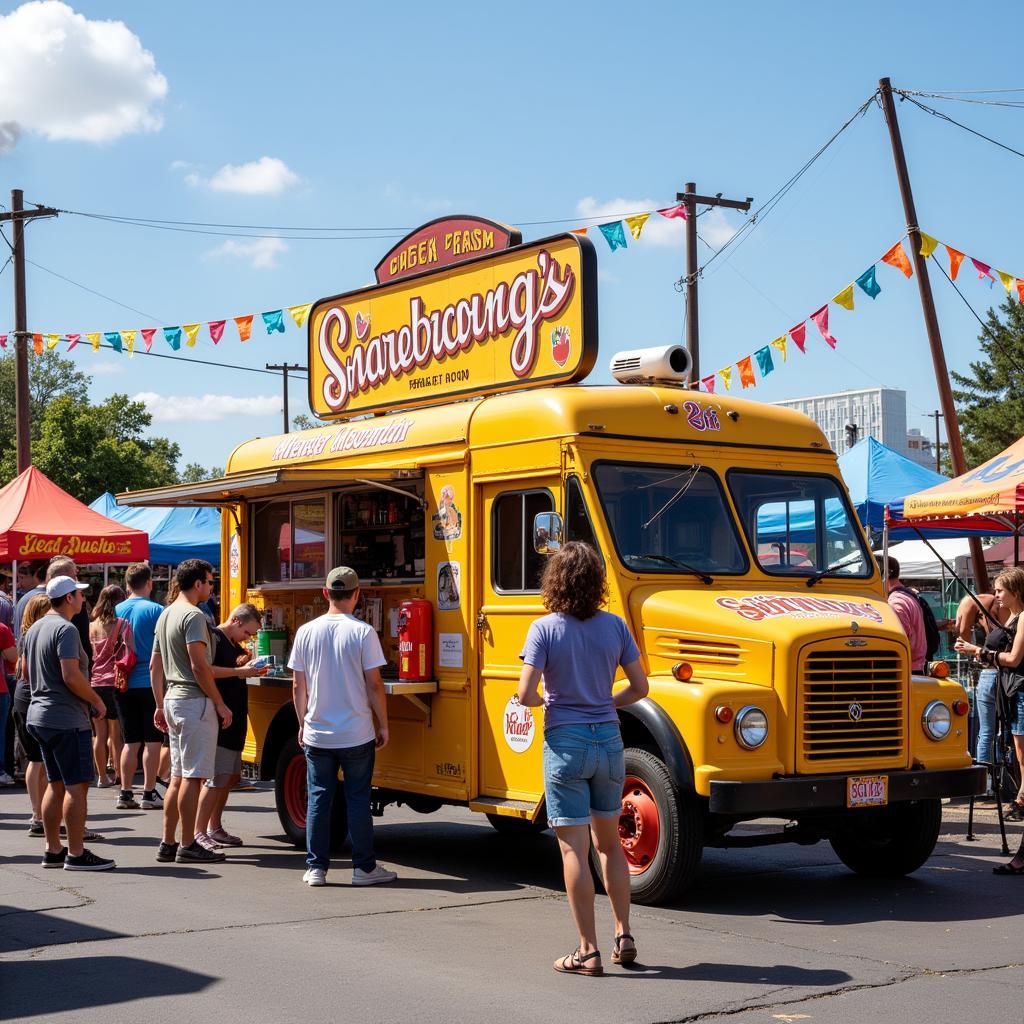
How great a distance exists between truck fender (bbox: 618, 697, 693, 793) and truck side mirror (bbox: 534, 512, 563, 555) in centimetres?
109

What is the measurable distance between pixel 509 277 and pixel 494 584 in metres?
2.40

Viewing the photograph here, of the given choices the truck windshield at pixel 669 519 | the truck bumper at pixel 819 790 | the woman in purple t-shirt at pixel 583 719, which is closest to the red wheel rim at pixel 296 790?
the truck windshield at pixel 669 519

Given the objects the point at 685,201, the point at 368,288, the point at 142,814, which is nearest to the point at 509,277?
the point at 368,288

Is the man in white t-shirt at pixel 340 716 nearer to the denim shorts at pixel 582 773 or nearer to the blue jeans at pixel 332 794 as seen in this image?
the blue jeans at pixel 332 794

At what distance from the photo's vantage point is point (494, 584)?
868 centimetres

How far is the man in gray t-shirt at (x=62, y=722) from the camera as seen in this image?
8.77 meters

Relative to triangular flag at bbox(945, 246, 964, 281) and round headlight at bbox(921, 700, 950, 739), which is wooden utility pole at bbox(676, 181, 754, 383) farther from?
round headlight at bbox(921, 700, 950, 739)

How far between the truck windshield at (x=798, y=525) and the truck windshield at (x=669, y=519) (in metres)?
0.16

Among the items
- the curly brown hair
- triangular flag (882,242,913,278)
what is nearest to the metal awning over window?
the curly brown hair

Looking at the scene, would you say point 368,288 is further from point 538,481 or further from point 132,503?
point 538,481

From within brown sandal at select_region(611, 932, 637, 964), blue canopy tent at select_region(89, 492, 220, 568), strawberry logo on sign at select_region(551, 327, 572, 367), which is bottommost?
brown sandal at select_region(611, 932, 637, 964)

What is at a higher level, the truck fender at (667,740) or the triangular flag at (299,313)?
the triangular flag at (299,313)

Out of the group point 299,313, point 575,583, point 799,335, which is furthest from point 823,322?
point 575,583

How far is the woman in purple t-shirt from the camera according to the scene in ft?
20.2
